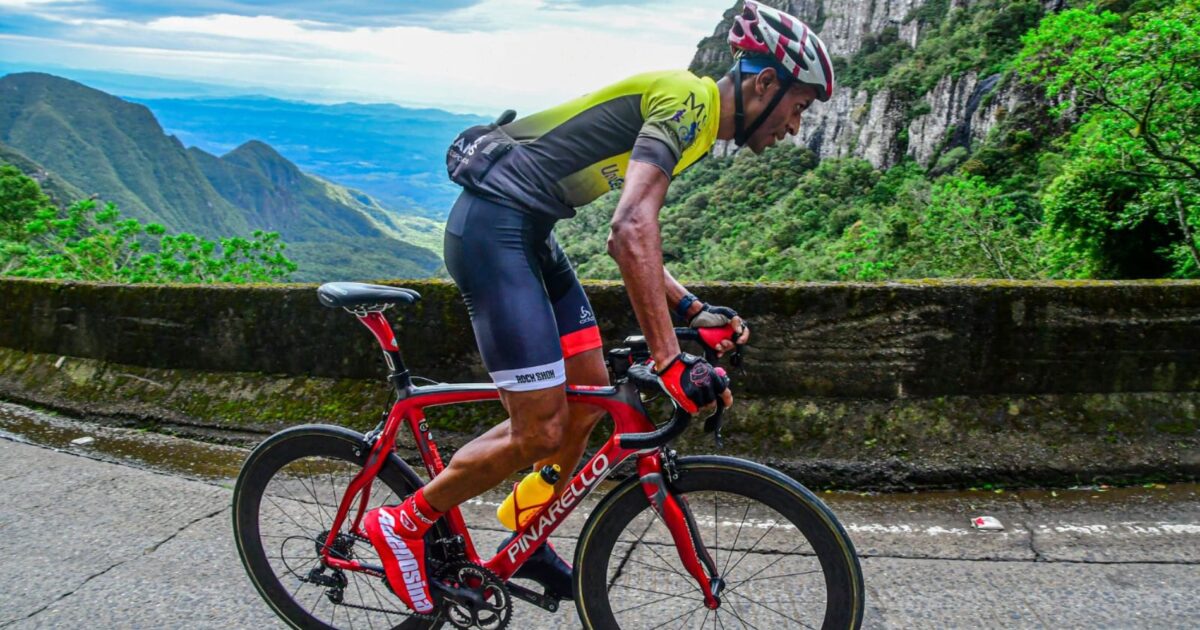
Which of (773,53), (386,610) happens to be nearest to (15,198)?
(386,610)

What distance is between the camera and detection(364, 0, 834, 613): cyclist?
2127 mm

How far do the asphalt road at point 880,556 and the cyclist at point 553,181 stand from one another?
2.37 ft

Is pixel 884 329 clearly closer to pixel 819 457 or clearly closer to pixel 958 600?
pixel 819 457

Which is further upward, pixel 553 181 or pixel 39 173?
pixel 553 181

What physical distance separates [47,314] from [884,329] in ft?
18.0

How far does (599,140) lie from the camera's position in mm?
2250

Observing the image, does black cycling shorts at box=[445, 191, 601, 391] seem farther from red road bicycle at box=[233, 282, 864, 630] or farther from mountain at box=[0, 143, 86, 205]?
mountain at box=[0, 143, 86, 205]

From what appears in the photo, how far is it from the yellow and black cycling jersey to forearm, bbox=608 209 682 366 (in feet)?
0.82

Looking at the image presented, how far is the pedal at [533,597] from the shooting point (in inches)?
95.9

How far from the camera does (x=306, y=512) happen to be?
8.81ft

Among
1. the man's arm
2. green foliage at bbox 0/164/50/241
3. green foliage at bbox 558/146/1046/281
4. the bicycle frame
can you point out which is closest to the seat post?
the bicycle frame

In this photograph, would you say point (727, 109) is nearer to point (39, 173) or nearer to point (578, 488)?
point (578, 488)

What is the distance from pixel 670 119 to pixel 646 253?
0.35 meters

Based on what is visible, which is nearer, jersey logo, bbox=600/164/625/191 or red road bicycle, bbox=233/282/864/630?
red road bicycle, bbox=233/282/864/630
